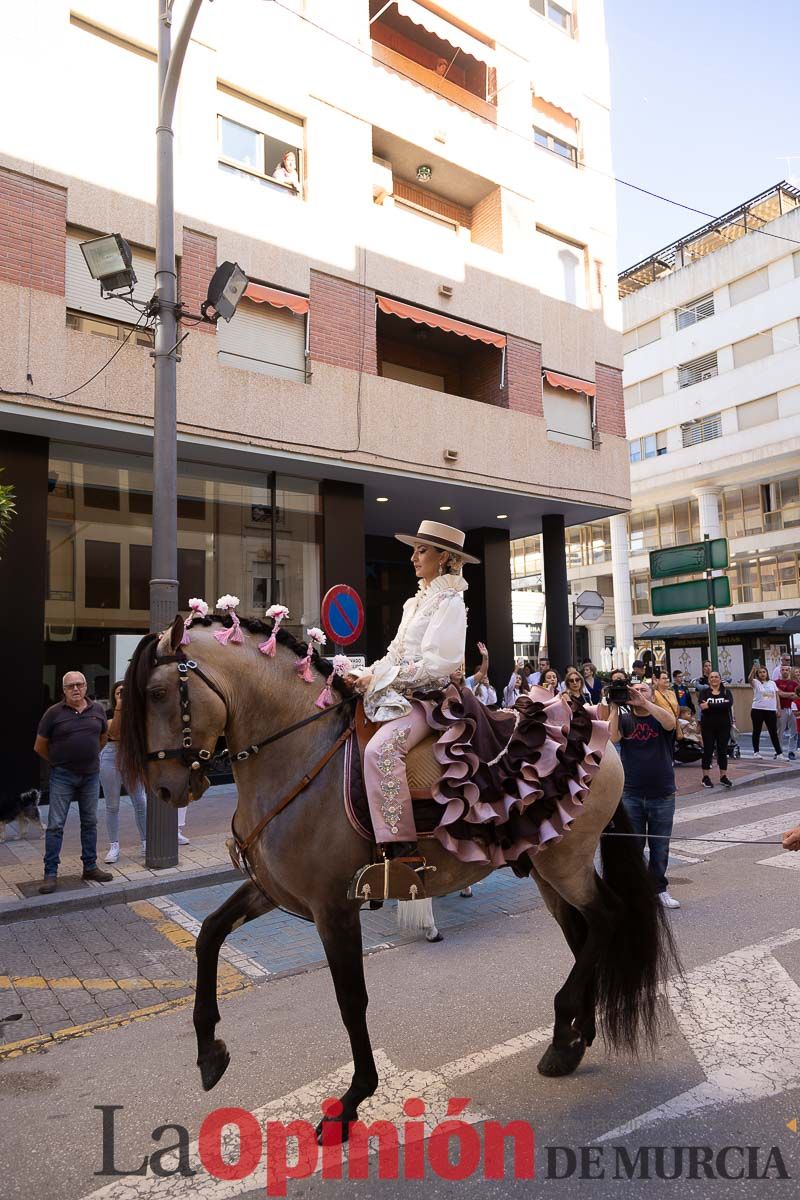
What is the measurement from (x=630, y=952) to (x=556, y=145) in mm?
18997

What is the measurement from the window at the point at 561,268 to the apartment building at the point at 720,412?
1801 centimetres

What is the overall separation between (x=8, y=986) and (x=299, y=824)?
307 cm

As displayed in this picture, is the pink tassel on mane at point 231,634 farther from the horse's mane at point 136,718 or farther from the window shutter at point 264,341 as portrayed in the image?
the window shutter at point 264,341

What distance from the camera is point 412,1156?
2908mm

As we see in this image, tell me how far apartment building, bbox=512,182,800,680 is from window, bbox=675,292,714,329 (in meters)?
0.07

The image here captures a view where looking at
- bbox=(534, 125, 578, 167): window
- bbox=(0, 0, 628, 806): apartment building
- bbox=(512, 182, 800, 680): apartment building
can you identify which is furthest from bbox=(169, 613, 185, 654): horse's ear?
bbox=(512, 182, 800, 680): apartment building

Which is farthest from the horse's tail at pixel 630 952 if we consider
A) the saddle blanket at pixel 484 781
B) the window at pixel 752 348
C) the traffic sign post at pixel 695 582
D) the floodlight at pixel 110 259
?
the window at pixel 752 348

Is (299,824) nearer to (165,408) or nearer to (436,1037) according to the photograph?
(436,1037)

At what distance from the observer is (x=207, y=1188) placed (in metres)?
2.78

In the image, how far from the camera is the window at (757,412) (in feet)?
119

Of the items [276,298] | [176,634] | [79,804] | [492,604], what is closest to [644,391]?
[492,604]

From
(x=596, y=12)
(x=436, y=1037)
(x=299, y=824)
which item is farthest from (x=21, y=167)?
(x=596, y=12)

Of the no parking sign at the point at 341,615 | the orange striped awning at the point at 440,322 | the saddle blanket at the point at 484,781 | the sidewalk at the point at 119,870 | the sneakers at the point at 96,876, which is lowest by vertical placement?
the sidewalk at the point at 119,870

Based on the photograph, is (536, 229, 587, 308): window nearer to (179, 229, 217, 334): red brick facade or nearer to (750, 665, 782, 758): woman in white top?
(179, 229, 217, 334): red brick facade
